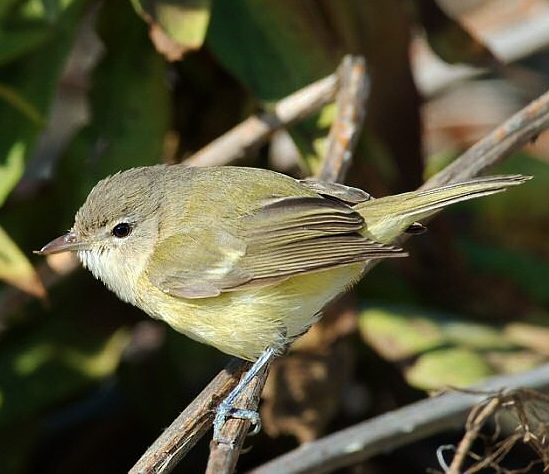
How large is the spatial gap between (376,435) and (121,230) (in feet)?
2.92

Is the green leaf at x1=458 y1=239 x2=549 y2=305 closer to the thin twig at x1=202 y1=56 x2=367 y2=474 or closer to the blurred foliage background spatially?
the blurred foliage background

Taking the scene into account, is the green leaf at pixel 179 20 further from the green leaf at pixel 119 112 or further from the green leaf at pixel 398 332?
the green leaf at pixel 398 332

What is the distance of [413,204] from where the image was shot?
9.10 ft

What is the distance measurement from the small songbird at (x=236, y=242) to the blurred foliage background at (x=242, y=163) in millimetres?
268

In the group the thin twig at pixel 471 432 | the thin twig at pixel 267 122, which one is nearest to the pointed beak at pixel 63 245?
the thin twig at pixel 267 122

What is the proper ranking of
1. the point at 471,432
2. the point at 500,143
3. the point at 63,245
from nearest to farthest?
the point at 471,432 < the point at 500,143 < the point at 63,245

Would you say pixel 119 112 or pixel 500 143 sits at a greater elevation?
pixel 119 112

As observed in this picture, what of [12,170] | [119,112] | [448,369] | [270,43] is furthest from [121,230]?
[448,369]

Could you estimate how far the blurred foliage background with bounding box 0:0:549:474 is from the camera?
10.7 feet

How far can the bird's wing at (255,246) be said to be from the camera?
282cm

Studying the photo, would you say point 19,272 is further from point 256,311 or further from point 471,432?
point 471,432

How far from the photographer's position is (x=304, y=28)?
3.40 m

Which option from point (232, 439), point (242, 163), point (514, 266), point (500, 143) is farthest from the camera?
point (514, 266)

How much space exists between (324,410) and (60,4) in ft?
4.59
